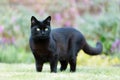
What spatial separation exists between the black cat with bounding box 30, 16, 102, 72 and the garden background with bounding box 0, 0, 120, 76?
2.19 metres

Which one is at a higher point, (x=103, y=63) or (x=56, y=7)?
(x=56, y=7)

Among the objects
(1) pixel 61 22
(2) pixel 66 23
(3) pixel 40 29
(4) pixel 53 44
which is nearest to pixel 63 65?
(4) pixel 53 44

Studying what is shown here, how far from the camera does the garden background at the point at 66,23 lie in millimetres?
13852

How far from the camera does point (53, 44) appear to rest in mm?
10086

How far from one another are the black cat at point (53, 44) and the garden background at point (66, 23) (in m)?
2.19

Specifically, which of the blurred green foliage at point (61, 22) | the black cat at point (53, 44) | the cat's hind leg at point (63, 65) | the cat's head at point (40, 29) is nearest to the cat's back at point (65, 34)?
the black cat at point (53, 44)

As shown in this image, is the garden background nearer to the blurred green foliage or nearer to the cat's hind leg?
the blurred green foliage

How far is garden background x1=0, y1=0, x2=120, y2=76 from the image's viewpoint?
13852 mm

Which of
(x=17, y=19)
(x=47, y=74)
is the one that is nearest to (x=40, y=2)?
(x=17, y=19)

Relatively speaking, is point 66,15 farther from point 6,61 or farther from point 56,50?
point 56,50

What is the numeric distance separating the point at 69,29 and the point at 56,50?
2.66 feet

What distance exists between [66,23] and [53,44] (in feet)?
24.4

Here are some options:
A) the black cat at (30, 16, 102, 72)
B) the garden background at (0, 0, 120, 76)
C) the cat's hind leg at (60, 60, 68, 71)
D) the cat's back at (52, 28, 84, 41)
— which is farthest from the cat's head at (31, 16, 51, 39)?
the garden background at (0, 0, 120, 76)

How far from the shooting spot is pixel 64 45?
1052 centimetres
